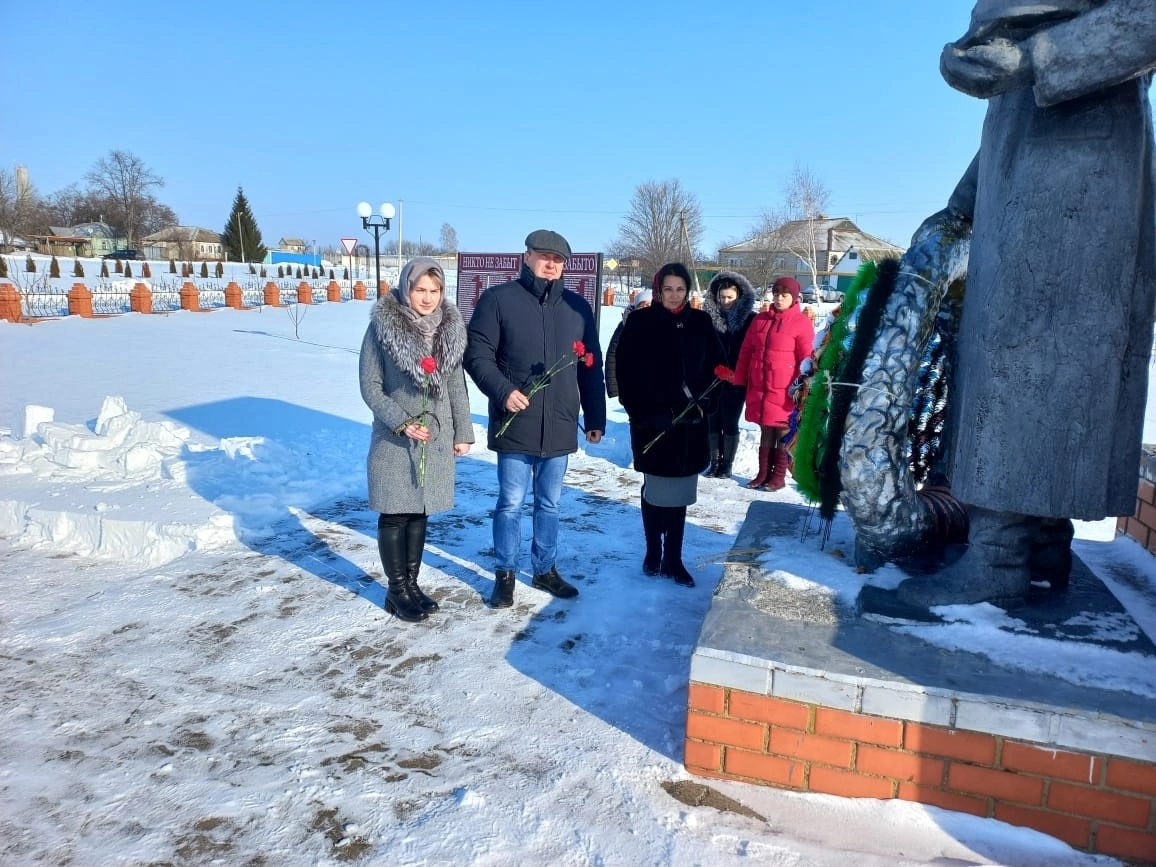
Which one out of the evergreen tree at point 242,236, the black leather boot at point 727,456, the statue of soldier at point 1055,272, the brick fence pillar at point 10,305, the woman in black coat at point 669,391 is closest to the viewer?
the statue of soldier at point 1055,272

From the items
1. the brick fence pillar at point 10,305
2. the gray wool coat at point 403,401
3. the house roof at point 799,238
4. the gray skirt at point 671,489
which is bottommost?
the gray skirt at point 671,489

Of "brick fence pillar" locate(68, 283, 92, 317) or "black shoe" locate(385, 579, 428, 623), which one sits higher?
"brick fence pillar" locate(68, 283, 92, 317)

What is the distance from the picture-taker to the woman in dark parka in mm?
6574

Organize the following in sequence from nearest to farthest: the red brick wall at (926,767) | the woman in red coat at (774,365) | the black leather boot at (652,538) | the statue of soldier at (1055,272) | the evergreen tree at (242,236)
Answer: the red brick wall at (926,767)
the statue of soldier at (1055,272)
the black leather boot at (652,538)
the woman in red coat at (774,365)
the evergreen tree at (242,236)

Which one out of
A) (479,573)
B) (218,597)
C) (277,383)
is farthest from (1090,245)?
(277,383)

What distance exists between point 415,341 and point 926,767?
98.7 inches

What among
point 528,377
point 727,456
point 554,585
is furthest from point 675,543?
point 727,456

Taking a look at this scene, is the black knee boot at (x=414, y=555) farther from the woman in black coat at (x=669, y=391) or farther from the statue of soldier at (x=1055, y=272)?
the statue of soldier at (x=1055, y=272)

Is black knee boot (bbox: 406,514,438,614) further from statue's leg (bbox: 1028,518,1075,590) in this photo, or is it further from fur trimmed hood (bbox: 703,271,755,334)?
fur trimmed hood (bbox: 703,271,755,334)

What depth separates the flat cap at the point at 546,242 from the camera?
3.57 meters

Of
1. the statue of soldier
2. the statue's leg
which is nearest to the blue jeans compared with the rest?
the statue of soldier

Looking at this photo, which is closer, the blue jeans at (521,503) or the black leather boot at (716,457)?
the blue jeans at (521,503)

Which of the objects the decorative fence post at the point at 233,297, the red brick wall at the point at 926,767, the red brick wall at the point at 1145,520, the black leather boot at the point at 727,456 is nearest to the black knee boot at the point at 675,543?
the red brick wall at the point at 926,767

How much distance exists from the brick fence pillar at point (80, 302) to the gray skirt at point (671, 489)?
1904 centimetres
